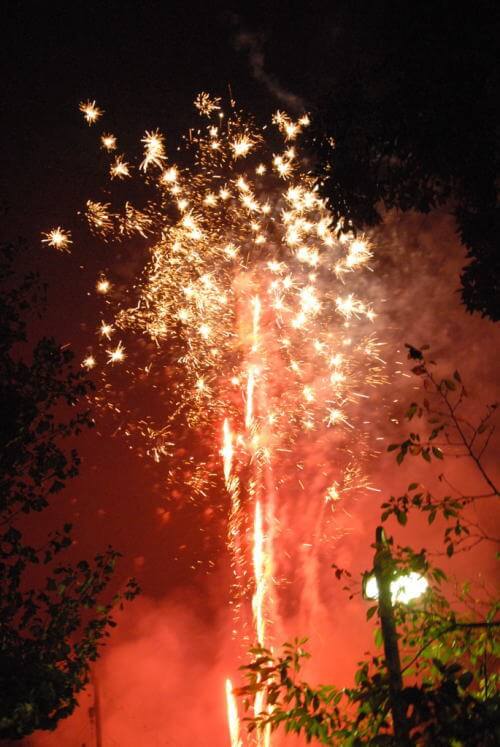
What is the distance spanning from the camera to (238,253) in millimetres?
10203

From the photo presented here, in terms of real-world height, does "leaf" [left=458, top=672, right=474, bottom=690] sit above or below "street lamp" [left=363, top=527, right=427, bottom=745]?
below

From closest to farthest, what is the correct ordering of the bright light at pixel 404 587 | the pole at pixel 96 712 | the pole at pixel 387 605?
the pole at pixel 387 605 < the bright light at pixel 404 587 < the pole at pixel 96 712

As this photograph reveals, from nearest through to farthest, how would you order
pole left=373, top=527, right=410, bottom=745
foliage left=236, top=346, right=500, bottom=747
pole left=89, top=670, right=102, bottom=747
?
foliage left=236, top=346, right=500, bottom=747, pole left=373, top=527, right=410, bottom=745, pole left=89, top=670, right=102, bottom=747

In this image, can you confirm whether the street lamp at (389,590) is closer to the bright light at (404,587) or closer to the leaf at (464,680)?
the bright light at (404,587)

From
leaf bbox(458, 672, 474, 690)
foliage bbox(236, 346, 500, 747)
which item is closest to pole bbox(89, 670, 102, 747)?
foliage bbox(236, 346, 500, 747)

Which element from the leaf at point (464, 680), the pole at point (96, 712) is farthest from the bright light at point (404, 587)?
the pole at point (96, 712)

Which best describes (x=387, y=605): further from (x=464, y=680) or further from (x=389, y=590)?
(x=464, y=680)

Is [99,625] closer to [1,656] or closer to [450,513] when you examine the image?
[1,656]

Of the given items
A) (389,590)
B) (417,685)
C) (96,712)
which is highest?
(389,590)

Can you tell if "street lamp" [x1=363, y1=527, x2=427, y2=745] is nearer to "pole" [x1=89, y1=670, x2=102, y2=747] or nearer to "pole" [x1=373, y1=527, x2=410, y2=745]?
"pole" [x1=373, y1=527, x2=410, y2=745]

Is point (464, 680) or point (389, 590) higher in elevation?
point (389, 590)

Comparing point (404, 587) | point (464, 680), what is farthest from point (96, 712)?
point (464, 680)

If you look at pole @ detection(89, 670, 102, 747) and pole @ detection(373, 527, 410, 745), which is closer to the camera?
pole @ detection(373, 527, 410, 745)

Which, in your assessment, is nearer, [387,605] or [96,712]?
[387,605]
